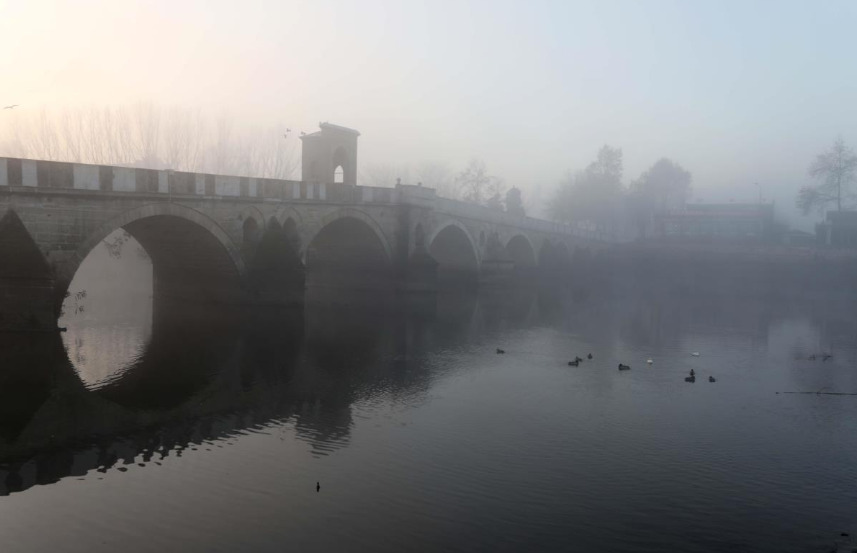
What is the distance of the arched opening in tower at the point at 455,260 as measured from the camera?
4506 cm

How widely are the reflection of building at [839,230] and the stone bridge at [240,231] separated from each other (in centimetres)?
3570

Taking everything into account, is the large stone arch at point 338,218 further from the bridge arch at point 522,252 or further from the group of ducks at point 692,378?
the bridge arch at point 522,252

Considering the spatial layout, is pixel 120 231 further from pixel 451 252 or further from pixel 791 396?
pixel 791 396

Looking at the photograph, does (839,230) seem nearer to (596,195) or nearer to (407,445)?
(596,195)

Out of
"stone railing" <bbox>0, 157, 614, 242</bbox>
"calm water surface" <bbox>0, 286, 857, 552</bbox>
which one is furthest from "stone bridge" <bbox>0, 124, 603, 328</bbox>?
"calm water surface" <bbox>0, 286, 857, 552</bbox>

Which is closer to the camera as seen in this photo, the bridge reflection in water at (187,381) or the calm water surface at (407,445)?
the calm water surface at (407,445)

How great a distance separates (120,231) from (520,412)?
1244 inches

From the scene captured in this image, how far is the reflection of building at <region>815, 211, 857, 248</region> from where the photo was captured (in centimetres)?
6588

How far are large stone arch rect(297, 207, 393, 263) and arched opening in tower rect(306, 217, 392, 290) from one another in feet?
0.67

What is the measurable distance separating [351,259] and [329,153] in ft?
21.6

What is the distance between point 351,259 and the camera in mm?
36719

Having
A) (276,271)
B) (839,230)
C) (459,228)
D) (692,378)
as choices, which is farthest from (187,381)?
(839,230)

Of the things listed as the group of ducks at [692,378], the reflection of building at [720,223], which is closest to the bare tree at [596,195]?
the reflection of building at [720,223]

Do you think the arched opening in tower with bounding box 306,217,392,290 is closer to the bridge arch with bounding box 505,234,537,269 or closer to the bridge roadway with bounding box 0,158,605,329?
the bridge roadway with bounding box 0,158,605,329
